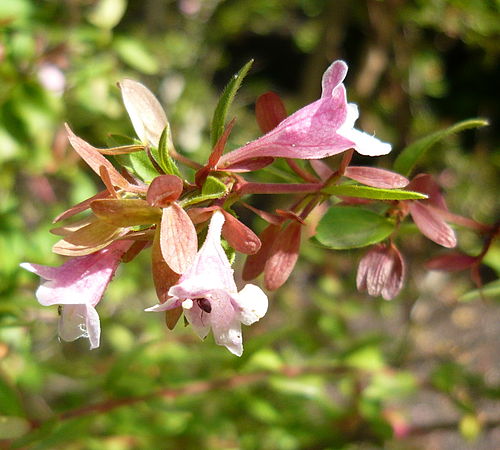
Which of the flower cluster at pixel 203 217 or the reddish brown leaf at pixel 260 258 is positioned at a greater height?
the flower cluster at pixel 203 217

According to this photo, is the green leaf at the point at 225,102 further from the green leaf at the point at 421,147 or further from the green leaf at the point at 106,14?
the green leaf at the point at 106,14

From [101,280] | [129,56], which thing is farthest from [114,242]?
[129,56]

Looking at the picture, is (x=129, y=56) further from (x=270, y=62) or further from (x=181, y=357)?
(x=270, y=62)

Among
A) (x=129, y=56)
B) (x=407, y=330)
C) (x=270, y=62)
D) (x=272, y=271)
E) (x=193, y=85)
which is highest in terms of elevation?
(x=272, y=271)

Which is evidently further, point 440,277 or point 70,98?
point 440,277

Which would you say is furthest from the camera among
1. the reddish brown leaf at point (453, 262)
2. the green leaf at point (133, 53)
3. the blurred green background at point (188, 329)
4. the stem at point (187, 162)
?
the green leaf at point (133, 53)

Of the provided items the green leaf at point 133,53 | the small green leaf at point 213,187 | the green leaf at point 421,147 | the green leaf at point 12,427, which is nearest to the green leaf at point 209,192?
the small green leaf at point 213,187

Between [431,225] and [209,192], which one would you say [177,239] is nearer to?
[209,192]
